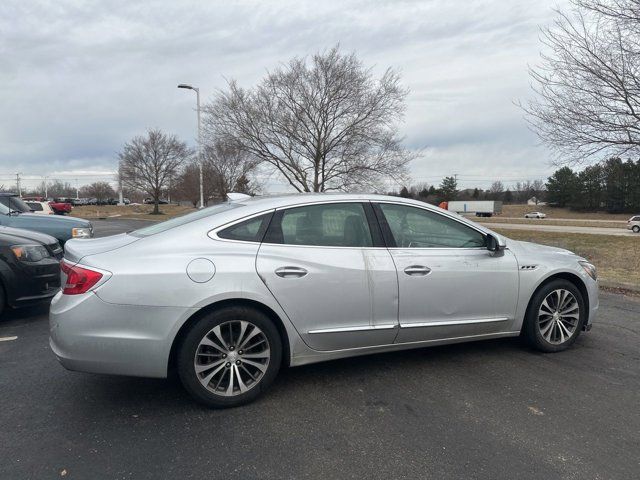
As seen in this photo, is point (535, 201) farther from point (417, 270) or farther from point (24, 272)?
point (24, 272)

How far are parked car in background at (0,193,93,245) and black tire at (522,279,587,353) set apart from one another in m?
7.18

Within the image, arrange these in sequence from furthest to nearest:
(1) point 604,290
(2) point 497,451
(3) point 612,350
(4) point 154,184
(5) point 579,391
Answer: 1. (4) point 154,184
2. (1) point 604,290
3. (3) point 612,350
4. (5) point 579,391
5. (2) point 497,451

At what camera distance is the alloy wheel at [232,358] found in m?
2.99

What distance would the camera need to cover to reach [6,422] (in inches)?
113

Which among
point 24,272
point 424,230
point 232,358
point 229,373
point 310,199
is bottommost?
point 229,373

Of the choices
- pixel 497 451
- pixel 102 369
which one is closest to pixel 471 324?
pixel 497 451

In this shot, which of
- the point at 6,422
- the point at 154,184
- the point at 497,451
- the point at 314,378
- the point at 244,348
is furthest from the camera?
the point at 154,184

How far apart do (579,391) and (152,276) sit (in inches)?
132

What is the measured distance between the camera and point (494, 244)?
3.85 m

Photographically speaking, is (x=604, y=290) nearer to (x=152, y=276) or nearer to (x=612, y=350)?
(x=612, y=350)

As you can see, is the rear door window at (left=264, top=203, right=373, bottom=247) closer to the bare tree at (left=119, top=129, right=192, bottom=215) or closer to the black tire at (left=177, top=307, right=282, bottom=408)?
the black tire at (left=177, top=307, right=282, bottom=408)

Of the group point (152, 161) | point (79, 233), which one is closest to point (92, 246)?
point (79, 233)

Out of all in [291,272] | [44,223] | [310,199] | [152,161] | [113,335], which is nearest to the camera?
→ [113,335]

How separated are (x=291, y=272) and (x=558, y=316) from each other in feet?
9.09
